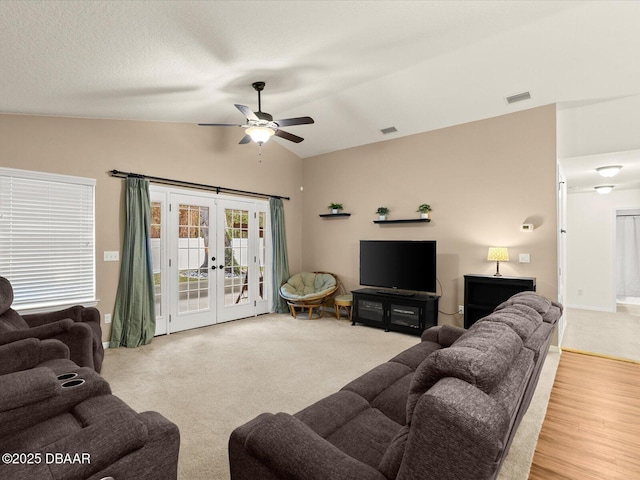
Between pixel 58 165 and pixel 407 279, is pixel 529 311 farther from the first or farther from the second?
pixel 58 165

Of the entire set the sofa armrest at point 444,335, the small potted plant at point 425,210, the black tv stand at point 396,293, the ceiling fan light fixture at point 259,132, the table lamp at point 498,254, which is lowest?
A: the black tv stand at point 396,293

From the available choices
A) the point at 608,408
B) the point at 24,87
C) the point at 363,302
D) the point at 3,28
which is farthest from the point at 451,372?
the point at 363,302

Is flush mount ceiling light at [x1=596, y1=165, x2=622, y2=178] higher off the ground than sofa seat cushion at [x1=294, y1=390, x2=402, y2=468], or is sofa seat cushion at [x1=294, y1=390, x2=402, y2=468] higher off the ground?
flush mount ceiling light at [x1=596, y1=165, x2=622, y2=178]

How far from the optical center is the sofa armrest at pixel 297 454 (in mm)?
1123

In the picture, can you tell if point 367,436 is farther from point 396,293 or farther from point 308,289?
point 308,289

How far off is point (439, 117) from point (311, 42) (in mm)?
2668

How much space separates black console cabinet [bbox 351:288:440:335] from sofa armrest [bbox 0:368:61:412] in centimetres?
430

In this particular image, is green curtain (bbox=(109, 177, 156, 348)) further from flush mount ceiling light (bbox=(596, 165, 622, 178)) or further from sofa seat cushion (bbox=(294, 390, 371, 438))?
flush mount ceiling light (bbox=(596, 165, 622, 178))

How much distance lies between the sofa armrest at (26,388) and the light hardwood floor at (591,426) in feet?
8.91

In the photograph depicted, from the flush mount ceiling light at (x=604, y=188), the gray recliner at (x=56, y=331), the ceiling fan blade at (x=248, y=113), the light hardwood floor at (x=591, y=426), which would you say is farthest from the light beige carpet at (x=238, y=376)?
the flush mount ceiling light at (x=604, y=188)

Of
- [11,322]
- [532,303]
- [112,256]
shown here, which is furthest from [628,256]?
[11,322]

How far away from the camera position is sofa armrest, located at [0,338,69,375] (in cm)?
215

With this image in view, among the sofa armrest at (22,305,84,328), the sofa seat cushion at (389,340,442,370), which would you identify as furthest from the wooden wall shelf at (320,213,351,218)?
the sofa armrest at (22,305,84,328)

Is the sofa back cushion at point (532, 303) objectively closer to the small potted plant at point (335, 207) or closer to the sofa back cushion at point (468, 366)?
the sofa back cushion at point (468, 366)
